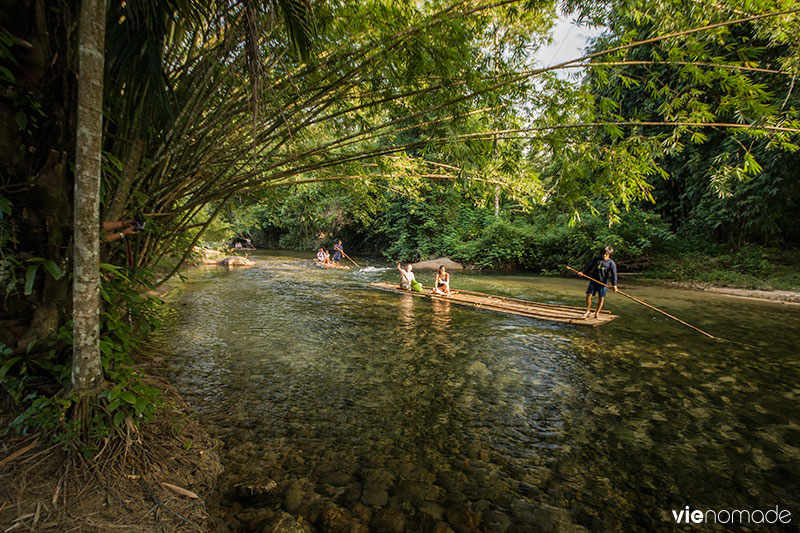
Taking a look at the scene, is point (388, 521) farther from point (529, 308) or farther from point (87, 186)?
point (529, 308)

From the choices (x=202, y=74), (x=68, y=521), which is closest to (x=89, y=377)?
(x=68, y=521)

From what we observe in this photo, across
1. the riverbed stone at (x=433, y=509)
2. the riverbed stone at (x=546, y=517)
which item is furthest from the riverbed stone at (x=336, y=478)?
the riverbed stone at (x=546, y=517)

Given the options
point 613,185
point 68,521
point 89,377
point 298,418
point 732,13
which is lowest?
point 298,418

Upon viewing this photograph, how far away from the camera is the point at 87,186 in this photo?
211 centimetres

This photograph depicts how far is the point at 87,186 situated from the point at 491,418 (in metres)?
4.11

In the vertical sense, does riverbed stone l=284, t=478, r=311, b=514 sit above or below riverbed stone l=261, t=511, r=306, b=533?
below

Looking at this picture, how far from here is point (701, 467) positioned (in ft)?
10.5

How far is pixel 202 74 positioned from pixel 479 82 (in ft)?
10.1

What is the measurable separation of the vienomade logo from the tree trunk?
14.2ft

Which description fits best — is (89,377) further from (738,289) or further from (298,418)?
(738,289)

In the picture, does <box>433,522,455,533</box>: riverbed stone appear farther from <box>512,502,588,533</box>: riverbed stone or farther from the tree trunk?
the tree trunk

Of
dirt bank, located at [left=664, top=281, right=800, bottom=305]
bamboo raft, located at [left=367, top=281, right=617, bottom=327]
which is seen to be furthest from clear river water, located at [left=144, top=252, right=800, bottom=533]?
dirt bank, located at [left=664, top=281, right=800, bottom=305]

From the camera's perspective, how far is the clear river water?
8.87 ft

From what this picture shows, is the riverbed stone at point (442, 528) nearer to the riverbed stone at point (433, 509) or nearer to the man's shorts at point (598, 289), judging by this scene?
the riverbed stone at point (433, 509)
